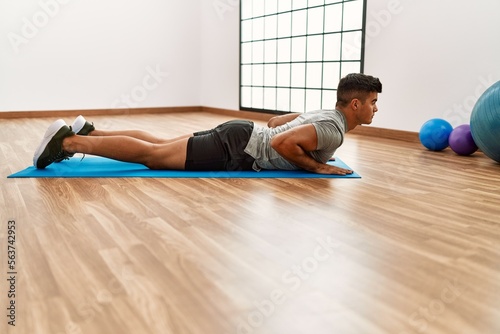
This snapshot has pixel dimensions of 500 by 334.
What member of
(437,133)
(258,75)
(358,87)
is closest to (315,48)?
(258,75)

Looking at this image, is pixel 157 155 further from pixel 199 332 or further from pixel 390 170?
pixel 199 332

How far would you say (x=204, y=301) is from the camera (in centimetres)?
108

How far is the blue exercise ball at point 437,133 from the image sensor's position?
3.40 meters

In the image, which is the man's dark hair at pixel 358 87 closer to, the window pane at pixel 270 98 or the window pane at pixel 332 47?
the window pane at pixel 332 47

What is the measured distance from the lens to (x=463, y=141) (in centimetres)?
322

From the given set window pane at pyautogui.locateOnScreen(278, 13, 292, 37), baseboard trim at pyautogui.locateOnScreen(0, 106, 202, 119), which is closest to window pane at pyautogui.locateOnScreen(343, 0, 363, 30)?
window pane at pyautogui.locateOnScreen(278, 13, 292, 37)

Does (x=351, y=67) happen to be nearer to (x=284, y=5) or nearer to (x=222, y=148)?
(x=284, y=5)

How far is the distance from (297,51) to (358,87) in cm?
347

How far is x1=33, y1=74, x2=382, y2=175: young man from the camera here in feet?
7.68

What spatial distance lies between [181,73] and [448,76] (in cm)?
489

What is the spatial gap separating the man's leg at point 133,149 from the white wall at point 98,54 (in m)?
4.72

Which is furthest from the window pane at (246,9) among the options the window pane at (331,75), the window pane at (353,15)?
the window pane at (353,15)

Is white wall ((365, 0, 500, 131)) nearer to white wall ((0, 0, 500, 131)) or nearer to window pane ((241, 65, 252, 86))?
white wall ((0, 0, 500, 131))

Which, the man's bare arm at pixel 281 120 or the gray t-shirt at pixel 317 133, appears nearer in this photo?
the gray t-shirt at pixel 317 133
